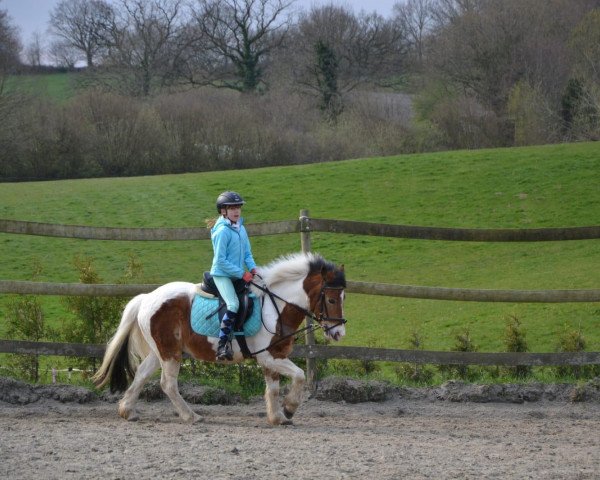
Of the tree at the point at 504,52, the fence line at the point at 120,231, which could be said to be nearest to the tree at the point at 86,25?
the tree at the point at 504,52

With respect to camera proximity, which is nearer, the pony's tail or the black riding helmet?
the black riding helmet

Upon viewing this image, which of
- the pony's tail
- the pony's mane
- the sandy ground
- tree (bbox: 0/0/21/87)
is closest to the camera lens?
the sandy ground

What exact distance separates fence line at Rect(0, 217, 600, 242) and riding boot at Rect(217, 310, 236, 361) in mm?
1217

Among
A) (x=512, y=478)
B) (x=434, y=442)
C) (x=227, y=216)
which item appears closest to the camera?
(x=512, y=478)

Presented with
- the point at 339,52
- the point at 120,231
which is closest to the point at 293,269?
the point at 120,231

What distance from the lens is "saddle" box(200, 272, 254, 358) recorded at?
7.96 meters

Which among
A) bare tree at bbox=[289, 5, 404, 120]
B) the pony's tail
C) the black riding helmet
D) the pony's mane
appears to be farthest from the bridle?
bare tree at bbox=[289, 5, 404, 120]

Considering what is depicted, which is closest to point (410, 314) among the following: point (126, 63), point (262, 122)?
point (262, 122)

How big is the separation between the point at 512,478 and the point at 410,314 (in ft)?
41.9

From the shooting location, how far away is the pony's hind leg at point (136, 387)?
26.4ft

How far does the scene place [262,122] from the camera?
4750 centimetres

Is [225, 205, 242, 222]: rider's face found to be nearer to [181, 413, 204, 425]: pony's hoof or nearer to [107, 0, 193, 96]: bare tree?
[181, 413, 204, 425]: pony's hoof

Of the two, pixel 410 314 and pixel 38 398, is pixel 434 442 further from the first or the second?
pixel 410 314

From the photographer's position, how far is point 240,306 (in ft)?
26.2
